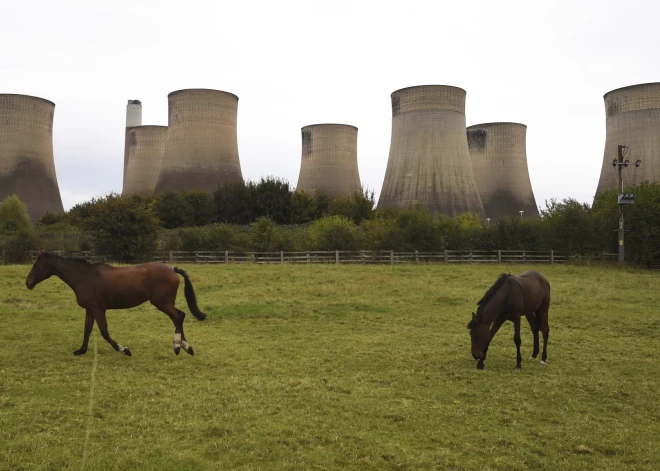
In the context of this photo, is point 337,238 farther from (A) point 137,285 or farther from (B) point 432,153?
(A) point 137,285

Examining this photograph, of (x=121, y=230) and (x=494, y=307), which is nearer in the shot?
(x=494, y=307)

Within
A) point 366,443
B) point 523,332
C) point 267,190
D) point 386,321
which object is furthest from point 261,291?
point 267,190

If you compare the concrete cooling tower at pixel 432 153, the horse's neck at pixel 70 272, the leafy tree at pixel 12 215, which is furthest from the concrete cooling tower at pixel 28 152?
the horse's neck at pixel 70 272

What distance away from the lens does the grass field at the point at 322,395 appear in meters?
4.47

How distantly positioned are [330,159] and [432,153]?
1213 centimetres

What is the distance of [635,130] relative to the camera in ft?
119

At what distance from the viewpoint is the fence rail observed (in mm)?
27812

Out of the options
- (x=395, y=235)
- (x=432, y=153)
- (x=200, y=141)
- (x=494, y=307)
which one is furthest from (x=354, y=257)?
(x=494, y=307)

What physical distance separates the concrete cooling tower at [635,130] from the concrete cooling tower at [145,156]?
36764 mm

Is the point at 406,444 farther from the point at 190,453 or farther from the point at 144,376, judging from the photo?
the point at 144,376

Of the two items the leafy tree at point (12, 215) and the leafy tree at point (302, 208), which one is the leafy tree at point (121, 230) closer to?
the leafy tree at point (12, 215)

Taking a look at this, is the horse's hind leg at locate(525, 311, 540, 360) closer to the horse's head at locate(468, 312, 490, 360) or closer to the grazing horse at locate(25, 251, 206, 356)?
the horse's head at locate(468, 312, 490, 360)

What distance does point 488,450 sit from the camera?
4617 millimetres

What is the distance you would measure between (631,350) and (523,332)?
6.57ft
